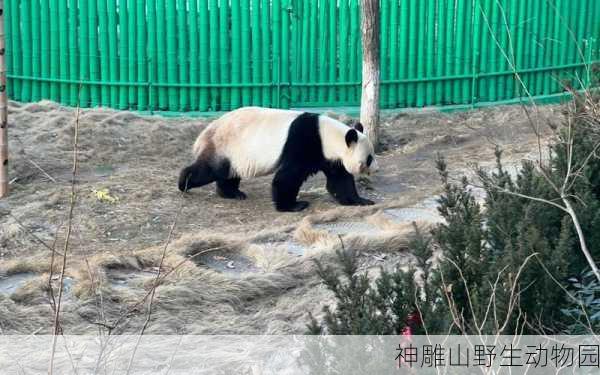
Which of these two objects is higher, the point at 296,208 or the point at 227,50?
the point at 227,50

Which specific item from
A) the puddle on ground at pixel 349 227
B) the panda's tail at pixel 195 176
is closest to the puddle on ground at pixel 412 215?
the puddle on ground at pixel 349 227

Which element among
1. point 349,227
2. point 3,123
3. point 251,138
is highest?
point 3,123

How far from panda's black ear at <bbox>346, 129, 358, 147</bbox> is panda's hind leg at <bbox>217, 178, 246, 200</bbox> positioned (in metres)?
1.20

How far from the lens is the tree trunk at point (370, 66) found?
9180 mm

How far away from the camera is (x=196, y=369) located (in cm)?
435

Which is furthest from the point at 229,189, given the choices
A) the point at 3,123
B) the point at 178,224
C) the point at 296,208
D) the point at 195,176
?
the point at 3,123

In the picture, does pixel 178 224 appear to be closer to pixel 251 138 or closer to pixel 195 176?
pixel 195 176

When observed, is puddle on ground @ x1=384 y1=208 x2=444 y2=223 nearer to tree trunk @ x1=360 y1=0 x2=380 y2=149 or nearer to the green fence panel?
tree trunk @ x1=360 y1=0 x2=380 y2=149

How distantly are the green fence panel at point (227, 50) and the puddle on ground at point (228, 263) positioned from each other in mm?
4775

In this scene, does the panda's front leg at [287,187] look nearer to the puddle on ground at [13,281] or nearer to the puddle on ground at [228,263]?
the puddle on ground at [228,263]

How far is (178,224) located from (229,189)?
967mm

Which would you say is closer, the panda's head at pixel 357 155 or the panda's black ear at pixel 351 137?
the panda's black ear at pixel 351 137

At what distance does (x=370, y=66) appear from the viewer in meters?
9.38

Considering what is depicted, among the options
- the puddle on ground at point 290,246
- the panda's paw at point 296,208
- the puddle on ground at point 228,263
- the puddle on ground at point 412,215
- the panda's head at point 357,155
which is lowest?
the puddle on ground at point 228,263
